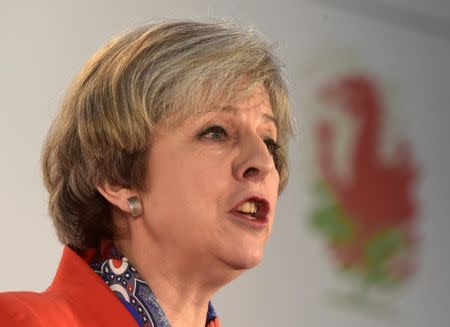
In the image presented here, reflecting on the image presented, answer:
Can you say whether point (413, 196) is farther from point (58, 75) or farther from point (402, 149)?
point (58, 75)

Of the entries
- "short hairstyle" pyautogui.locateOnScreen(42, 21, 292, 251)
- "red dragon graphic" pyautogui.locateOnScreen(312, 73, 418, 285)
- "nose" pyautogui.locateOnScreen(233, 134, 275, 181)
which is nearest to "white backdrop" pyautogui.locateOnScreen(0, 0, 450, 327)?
"red dragon graphic" pyautogui.locateOnScreen(312, 73, 418, 285)

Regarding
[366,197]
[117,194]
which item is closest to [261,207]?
[117,194]

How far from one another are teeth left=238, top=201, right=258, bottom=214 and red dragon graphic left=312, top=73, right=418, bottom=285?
1316 millimetres

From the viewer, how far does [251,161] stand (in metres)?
1.48

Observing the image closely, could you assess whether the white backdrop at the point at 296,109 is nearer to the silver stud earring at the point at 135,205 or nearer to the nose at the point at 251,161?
the silver stud earring at the point at 135,205

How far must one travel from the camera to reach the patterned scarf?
1.47 metres

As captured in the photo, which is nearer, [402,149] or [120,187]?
[120,187]

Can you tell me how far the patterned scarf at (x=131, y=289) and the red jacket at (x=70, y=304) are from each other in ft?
0.05

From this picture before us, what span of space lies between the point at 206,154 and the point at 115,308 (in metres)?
0.26

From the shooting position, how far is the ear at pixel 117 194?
1.54 m

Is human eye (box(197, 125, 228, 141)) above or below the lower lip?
above

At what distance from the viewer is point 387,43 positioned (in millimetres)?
3027

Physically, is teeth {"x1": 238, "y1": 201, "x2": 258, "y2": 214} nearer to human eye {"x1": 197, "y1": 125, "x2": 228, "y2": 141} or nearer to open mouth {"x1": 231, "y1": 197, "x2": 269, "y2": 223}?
open mouth {"x1": 231, "y1": 197, "x2": 269, "y2": 223}

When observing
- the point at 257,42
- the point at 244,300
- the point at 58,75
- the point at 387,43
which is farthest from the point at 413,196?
the point at 257,42
